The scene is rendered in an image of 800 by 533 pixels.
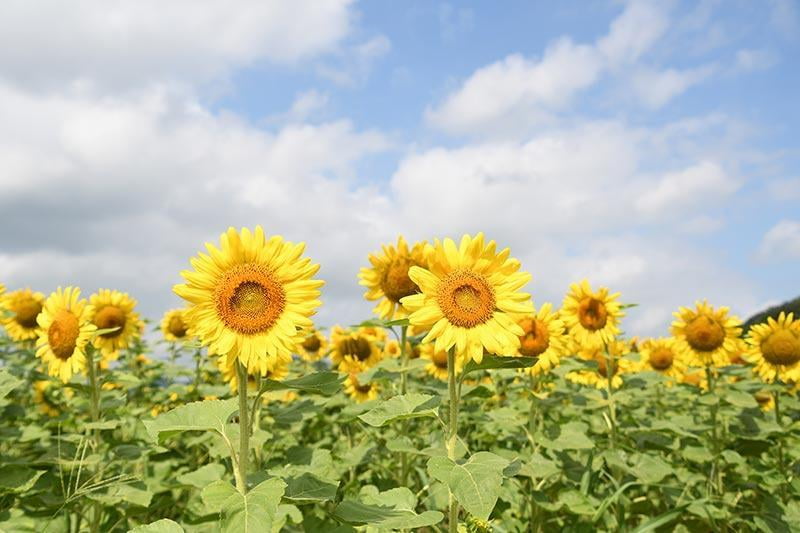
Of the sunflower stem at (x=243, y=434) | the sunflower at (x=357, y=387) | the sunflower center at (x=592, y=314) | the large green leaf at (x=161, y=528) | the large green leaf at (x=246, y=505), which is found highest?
the sunflower center at (x=592, y=314)

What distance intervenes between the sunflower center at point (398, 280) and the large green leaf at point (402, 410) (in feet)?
5.49

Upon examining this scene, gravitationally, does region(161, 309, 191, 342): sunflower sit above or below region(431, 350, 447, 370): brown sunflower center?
above

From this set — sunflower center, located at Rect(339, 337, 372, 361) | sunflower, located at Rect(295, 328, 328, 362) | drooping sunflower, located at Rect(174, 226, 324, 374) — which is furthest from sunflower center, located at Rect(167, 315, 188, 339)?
drooping sunflower, located at Rect(174, 226, 324, 374)

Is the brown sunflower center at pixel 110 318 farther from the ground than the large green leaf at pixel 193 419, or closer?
farther from the ground

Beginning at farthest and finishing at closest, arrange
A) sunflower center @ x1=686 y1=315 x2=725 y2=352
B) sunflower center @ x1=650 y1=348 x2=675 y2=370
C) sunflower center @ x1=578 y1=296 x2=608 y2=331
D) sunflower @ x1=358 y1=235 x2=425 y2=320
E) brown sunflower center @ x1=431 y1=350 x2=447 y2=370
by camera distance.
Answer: sunflower center @ x1=650 y1=348 x2=675 y2=370, sunflower center @ x1=686 y1=315 x2=725 y2=352, brown sunflower center @ x1=431 y1=350 x2=447 y2=370, sunflower center @ x1=578 y1=296 x2=608 y2=331, sunflower @ x1=358 y1=235 x2=425 y2=320

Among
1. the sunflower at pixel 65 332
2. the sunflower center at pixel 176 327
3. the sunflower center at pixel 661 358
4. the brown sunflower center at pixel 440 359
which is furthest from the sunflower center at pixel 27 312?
the sunflower center at pixel 661 358

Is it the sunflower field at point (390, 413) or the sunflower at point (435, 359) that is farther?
the sunflower at point (435, 359)

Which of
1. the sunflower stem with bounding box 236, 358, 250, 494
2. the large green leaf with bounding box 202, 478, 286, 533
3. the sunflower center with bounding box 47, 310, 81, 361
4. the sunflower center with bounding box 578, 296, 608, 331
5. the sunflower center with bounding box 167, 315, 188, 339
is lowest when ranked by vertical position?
the large green leaf with bounding box 202, 478, 286, 533

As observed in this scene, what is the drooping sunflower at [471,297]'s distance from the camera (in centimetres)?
321

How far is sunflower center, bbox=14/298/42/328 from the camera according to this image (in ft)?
25.5

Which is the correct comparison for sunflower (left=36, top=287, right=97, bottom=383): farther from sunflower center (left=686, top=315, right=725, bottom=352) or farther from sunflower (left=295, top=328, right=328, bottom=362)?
sunflower center (left=686, top=315, right=725, bottom=352)

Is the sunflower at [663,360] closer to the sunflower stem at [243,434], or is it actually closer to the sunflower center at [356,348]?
the sunflower center at [356,348]

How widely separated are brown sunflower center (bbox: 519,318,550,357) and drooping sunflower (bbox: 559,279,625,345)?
0.83 meters

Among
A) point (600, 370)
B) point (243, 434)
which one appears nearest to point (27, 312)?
point (243, 434)
